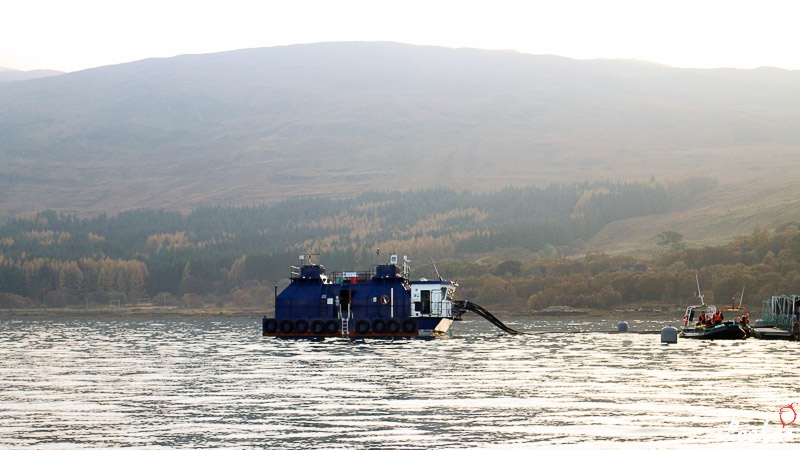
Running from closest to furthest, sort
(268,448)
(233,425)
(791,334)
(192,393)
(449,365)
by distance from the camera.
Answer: (268,448) < (233,425) < (192,393) < (449,365) < (791,334)

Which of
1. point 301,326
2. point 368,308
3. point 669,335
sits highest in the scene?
point 368,308

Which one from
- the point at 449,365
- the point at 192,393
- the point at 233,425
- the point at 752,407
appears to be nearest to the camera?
the point at 233,425

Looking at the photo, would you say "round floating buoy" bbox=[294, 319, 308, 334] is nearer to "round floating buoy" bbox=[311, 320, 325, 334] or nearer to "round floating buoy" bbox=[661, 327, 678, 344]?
"round floating buoy" bbox=[311, 320, 325, 334]

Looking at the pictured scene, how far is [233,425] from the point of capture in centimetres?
5231

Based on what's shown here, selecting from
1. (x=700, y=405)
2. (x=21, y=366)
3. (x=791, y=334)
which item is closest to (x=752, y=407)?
(x=700, y=405)

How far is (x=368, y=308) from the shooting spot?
407 feet

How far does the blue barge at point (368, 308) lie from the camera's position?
122 meters

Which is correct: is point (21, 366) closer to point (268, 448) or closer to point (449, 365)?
point (449, 365)

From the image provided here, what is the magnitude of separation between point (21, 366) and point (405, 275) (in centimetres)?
5170

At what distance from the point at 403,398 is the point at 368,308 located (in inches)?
2420

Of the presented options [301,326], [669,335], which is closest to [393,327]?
[301,326]

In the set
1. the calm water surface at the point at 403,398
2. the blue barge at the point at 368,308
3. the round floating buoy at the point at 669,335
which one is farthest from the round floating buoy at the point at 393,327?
the round floating buoy at the point at 669,335

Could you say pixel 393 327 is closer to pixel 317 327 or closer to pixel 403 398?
pixel 317 327

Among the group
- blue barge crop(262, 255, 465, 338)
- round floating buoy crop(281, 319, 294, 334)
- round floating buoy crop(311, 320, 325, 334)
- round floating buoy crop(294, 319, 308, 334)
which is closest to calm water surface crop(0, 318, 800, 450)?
blue barge crop(262, 255, 465, 338)
